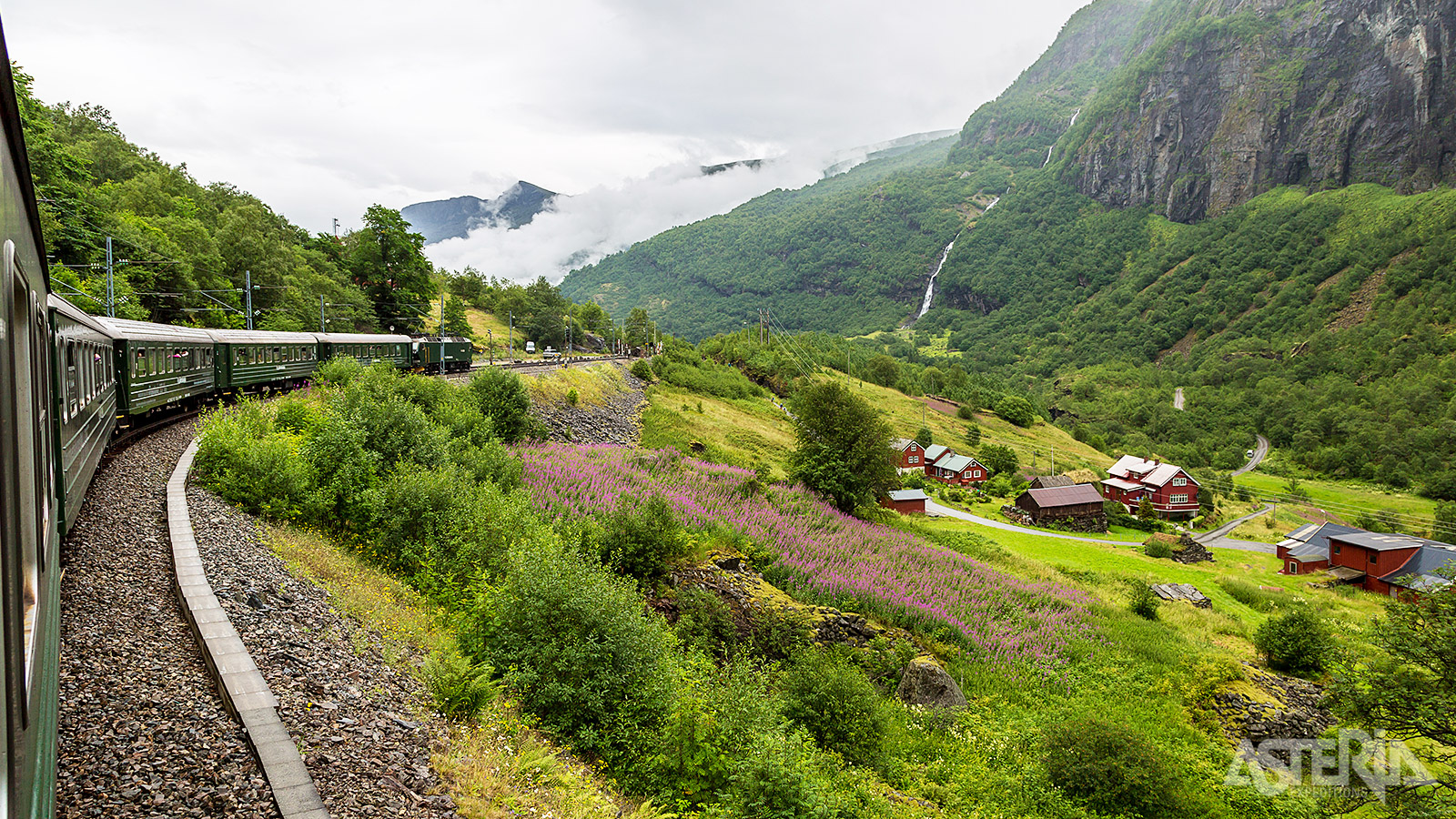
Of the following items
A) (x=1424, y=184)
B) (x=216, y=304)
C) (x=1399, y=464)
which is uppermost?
(x=1424, y=184)

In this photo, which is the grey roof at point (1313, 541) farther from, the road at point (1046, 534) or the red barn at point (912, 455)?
the red barn at point (912, 455)

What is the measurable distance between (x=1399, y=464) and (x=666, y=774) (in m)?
155

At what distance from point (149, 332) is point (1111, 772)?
2655cm

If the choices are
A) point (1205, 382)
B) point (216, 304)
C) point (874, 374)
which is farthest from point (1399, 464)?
point (216, 304)

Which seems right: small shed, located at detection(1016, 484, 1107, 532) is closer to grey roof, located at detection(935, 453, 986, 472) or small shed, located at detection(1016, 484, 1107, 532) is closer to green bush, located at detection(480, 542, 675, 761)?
grey roof, located at detection(935, 453, 986, 472)

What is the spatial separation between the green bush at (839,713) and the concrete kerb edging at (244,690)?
29.7 ft

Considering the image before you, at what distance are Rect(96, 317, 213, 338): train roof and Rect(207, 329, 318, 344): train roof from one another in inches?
33.1

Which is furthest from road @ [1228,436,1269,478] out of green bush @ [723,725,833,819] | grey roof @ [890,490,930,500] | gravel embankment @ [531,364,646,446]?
green bush @ [723,725,833,819]

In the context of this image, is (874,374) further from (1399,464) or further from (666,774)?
(666,774)

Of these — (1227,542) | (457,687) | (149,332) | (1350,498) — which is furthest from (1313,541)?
(149,332)

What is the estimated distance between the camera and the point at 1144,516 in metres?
68.6

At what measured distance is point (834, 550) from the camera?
2281 cm

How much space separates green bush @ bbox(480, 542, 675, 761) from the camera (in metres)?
9.64

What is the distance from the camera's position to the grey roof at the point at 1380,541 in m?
46.8
